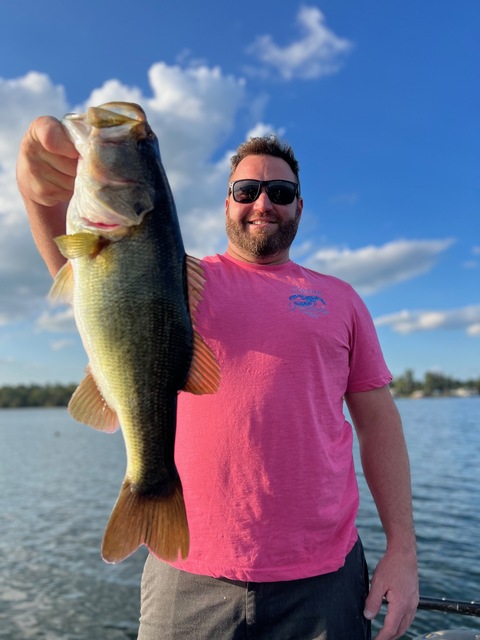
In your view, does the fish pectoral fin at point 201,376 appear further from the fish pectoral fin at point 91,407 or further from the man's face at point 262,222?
the man's face at point 262,222

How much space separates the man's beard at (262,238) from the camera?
3.37m

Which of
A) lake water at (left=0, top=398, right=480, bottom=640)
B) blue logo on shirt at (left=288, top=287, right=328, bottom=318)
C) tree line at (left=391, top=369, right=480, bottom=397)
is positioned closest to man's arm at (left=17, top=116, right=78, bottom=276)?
blue logo on shirt at (left=288, top=287, right=328, bottom=318)

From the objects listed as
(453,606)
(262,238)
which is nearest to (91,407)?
(262,238)

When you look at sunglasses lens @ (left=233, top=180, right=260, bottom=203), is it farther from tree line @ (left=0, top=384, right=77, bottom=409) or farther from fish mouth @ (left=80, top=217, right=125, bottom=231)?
tree line @ (left=0, top=384, right=77, bottom=409)

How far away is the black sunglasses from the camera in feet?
11.4

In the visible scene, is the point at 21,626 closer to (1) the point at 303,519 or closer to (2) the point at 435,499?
(1) the point at 303,519

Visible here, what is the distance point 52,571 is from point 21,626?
8.58ft

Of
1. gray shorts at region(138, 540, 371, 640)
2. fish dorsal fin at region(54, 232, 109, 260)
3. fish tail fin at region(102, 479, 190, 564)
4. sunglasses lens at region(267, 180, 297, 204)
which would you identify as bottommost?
gray shorts at region(138, 540, 371, 640)

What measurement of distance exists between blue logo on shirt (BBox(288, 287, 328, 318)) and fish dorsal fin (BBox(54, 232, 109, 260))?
1201 millimetres

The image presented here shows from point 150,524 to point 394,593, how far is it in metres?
1.49

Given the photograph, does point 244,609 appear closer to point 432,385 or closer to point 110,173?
point 110,173

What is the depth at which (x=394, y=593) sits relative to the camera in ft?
9.41

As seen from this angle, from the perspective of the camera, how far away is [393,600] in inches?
112

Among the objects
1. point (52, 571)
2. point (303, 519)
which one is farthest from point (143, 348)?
point (52, 571)
